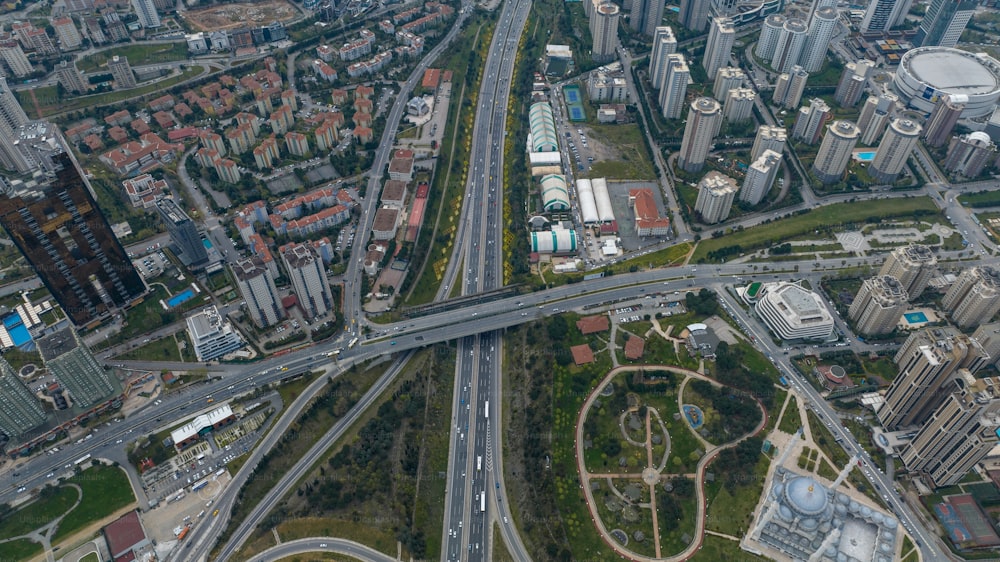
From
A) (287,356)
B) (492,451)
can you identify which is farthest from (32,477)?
(492,451)

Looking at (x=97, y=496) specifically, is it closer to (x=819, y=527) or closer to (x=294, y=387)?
(x=294, y=387)

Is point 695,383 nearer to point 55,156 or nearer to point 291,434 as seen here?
point 291,434

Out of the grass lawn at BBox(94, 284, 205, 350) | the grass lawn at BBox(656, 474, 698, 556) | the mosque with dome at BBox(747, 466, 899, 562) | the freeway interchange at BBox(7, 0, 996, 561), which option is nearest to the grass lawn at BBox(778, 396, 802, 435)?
the freeway interchange at BBox(7, 0, 996, 561)

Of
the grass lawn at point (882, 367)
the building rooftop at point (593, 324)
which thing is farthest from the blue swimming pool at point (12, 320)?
the grass lawn at point (882, 367)

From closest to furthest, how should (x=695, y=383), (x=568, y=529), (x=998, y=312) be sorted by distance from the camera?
(x=568, y=529), (x=695, y=383), (x=998, y=312)

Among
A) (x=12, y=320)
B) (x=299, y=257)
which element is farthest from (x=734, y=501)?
(x=12, y=320)

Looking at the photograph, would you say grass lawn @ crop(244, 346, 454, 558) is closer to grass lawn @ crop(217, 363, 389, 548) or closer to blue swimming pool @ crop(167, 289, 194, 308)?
grass lawn @ crop(217, 363, 389, 548)
